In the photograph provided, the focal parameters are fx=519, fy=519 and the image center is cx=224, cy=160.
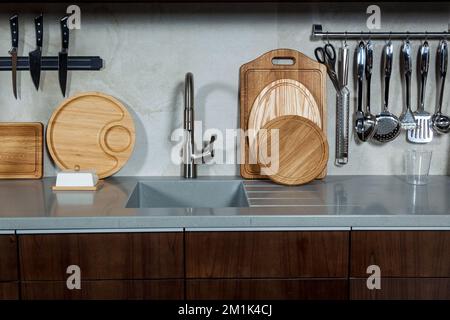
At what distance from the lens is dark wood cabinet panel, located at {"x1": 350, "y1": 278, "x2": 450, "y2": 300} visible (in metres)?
1.26

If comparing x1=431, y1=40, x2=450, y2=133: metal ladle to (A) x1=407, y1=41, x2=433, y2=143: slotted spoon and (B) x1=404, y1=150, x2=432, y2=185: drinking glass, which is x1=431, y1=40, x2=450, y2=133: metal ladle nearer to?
(A) x1=407, y1=41, x2=433, y2=143: slotted spoon

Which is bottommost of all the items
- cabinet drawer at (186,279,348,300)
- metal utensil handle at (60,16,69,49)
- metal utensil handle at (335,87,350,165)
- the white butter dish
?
cabinet drawer at (186,279,348,300)

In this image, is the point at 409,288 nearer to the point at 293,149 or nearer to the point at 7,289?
the point at 293,149

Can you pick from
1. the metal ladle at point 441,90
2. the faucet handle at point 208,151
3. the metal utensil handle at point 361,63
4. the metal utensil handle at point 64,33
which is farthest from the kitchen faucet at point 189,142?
the metal ladle at point 441,90

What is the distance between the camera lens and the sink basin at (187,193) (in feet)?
5.66

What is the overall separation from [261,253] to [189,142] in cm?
57

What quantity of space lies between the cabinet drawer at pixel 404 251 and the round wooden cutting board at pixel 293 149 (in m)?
0.41

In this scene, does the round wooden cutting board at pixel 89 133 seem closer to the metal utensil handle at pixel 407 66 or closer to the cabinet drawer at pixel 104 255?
the cabinet drawer at pixel 104 255

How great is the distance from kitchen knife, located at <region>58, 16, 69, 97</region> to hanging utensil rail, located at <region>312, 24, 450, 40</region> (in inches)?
32.6

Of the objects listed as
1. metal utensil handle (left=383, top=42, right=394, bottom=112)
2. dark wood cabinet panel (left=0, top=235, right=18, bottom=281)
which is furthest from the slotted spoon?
dark wood cabinet panel (left=0, top=235, right=18, bottom=281)

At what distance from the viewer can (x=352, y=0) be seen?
1.74 meters

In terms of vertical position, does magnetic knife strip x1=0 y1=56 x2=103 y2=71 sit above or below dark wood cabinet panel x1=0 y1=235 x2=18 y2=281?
above

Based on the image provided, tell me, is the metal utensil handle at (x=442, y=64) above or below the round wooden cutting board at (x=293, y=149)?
above

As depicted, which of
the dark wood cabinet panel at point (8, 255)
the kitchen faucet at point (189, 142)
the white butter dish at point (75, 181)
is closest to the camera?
the dark wood cabinet panel at point (8, 255)
